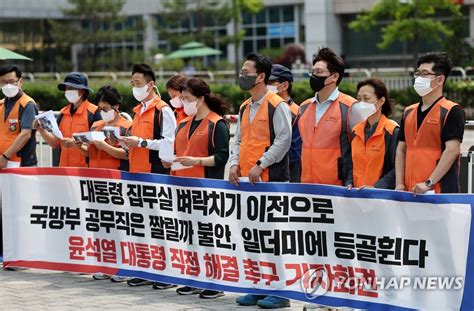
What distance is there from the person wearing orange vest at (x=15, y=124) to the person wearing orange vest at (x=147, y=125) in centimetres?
144

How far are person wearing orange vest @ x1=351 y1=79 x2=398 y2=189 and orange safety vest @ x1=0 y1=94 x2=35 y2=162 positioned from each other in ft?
13.6

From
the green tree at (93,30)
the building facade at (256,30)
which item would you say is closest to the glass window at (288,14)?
the building facade at (256,30)

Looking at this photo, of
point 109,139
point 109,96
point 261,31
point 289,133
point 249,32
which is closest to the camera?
point 289,133

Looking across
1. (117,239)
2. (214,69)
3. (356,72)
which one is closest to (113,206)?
(117,239)

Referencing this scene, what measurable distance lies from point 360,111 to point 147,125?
2.47 meters

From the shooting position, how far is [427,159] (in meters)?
7.68

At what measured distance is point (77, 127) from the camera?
10.6m

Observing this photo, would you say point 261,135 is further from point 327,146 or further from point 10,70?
point 10,70

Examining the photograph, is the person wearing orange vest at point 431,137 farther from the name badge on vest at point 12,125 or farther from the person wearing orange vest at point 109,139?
the name badge on vest at point 12,125

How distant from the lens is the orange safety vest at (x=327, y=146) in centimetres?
815

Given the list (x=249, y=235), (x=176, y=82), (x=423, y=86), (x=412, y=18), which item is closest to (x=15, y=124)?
(x=176, y=82)

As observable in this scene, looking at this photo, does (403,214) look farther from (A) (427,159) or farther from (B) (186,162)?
(B) (186,162)

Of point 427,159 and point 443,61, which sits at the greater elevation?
point 443,61

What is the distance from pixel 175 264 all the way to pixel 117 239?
0.81 meters
